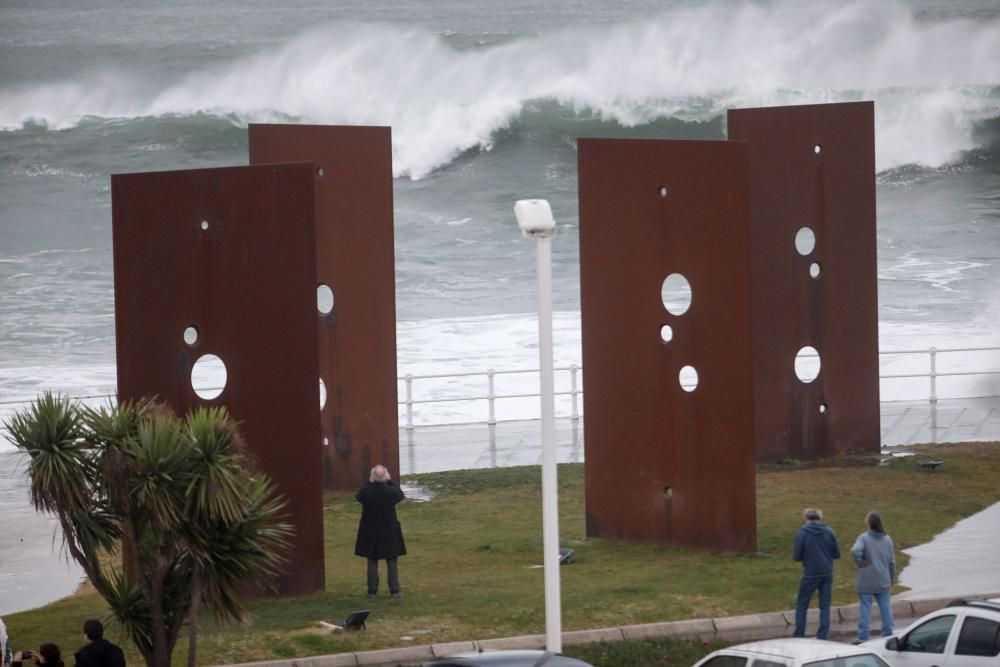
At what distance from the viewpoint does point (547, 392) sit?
1047 centimetres

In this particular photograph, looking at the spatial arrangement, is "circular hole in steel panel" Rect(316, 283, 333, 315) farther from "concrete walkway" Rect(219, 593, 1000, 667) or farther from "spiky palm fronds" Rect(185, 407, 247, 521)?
"spiky palm fronds" Rect(185, 407, 247, 521)

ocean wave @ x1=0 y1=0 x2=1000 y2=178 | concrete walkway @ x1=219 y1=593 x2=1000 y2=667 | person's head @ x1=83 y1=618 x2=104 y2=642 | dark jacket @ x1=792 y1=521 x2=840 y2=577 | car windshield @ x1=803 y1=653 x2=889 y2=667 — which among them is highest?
ocean wave @ x1=0 y1=0 x2=1000 y2=178

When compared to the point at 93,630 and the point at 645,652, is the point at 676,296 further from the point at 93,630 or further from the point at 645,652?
the point at 93,630

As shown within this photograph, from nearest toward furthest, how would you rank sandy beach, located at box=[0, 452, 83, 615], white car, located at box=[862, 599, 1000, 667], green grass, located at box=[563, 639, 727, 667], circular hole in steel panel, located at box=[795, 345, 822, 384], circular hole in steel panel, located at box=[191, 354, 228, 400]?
white car, located at box=[862, 599, 1000, 667] → green grass, located at box=[563, 639, 727, 667] → sandy beach, located at box=[0, 452, 83, 615] → circular hole in steel panel, located at box=[191, 354, 228, 400] → circular hole in steel panel, located at box=[795, 345, 822, 384]

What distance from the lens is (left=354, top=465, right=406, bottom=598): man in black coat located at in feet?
46.3

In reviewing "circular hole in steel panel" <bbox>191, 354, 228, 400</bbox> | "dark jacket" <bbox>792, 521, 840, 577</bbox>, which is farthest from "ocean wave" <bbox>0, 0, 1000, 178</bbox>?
"dark jacket" <bbox>792, 521, 840, 577</bbox>

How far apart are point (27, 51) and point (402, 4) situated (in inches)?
507

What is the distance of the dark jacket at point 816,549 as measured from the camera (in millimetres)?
12438

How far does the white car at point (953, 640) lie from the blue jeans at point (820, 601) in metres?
1.49

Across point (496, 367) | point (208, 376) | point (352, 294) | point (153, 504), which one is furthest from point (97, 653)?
point (496, 367)

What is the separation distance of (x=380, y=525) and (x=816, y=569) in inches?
143

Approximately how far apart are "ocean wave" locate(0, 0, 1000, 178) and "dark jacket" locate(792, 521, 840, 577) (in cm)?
4276

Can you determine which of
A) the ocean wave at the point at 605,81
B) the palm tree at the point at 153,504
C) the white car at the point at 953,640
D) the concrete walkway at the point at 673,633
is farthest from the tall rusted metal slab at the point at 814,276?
the ocean wave at the point at 605,81

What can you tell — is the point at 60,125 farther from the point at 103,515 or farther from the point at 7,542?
the point at 103,515
